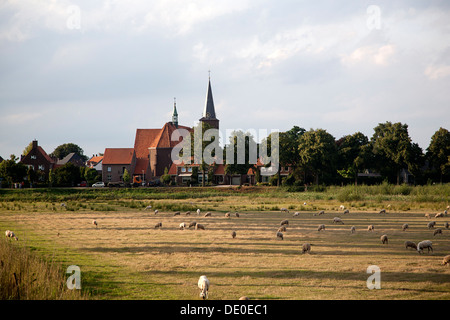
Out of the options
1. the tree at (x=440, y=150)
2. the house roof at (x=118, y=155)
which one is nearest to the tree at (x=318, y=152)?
the tree at (x=440, y=150)

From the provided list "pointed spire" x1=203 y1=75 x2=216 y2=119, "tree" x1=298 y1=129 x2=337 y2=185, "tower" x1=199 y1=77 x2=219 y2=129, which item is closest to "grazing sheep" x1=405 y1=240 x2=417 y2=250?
"tree" x1=298 y1=129 x2=337 y2=185

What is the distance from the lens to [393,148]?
8112 cm

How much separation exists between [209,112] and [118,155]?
25608 millimetres

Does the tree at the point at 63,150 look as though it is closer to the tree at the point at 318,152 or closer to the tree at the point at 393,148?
the tree at the point at 318,152

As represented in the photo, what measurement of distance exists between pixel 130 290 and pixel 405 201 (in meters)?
39.2

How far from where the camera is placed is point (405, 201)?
148 ft

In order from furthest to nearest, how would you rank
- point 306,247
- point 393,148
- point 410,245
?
1. point 393,148
2. point 410,245
3. point 306,247

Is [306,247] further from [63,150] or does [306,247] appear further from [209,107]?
[63,150]

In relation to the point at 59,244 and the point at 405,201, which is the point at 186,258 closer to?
the point at 59,244

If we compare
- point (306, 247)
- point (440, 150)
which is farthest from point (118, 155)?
point (306, 247)

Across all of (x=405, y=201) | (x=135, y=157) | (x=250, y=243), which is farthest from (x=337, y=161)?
(x=250, y=243)

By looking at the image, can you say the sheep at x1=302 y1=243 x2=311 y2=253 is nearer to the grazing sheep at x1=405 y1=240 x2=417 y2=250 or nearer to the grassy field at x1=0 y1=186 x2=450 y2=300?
the grassy field at x1=0 y1=186 x2=450 y2=300

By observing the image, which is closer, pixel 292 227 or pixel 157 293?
pixel 157 293
